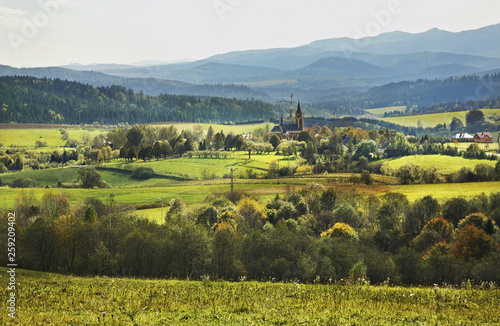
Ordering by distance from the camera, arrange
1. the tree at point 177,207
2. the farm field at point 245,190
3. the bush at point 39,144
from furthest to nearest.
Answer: the bush at point 39,144 < the farm field at point 245,190 < the tree at point 177,207

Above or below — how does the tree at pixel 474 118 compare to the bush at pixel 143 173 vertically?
above

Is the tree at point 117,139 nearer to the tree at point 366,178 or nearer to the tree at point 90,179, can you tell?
A: the tree at point 90,179

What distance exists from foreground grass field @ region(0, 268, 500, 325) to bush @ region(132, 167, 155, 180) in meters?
81.9

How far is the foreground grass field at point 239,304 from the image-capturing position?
1495cm

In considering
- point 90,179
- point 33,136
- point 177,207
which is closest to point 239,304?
point 177,207

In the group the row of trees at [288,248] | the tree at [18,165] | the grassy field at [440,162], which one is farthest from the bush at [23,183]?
the grassy field at [440,162]

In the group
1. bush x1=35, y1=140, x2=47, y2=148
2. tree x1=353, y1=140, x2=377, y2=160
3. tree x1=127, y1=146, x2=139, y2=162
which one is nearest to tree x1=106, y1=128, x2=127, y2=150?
bush x1=35, y1=140, x2=47, y2=148

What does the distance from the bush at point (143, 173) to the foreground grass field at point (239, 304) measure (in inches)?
3224

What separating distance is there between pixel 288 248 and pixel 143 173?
74.8 m

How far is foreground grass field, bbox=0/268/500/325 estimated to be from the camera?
49.0 ft

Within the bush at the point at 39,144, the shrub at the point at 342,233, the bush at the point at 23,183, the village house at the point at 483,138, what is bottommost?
the bush at the point at 23,183

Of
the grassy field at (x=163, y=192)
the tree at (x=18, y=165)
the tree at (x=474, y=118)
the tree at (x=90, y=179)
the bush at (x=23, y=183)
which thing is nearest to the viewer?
the grassy field at (x=163, y=192)

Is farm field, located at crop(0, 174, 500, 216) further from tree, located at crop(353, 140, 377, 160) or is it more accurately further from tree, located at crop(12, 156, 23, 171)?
tree, located at crop(12, 156, 23, 171)

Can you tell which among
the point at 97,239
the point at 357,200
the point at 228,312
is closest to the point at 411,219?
the point at 357,200
